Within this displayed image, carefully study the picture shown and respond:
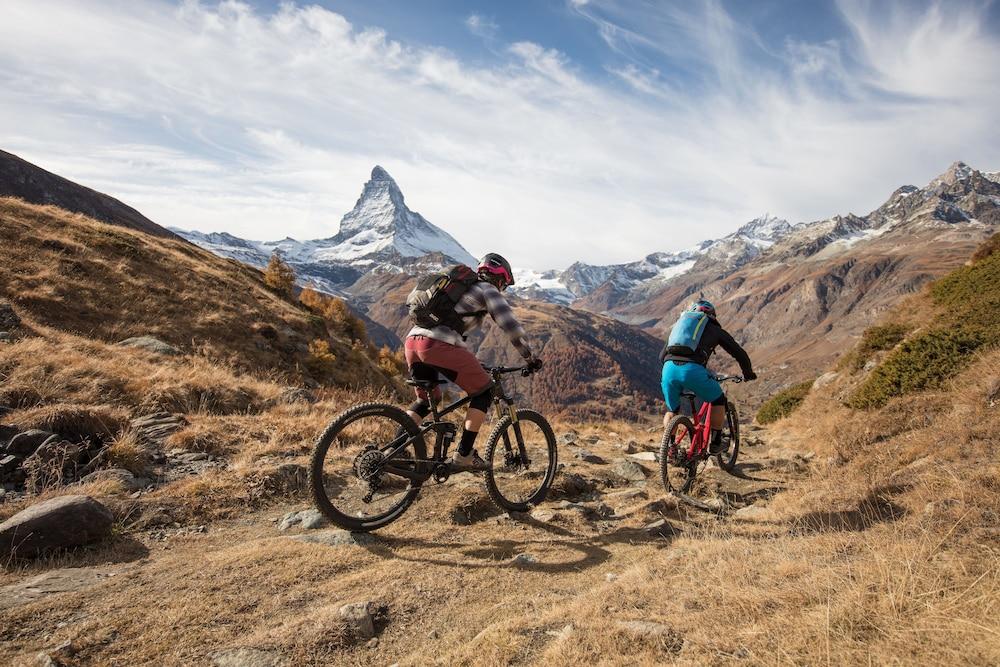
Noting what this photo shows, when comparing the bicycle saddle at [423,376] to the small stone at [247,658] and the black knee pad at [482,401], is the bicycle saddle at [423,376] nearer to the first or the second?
the black knee pad at [482,401]

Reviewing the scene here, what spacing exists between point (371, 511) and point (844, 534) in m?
5.42

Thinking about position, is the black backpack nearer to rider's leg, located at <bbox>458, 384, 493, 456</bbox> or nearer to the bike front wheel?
rider's leg, located at <bbox>458, 384, 493, 456</bbox>

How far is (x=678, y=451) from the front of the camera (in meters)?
8.48

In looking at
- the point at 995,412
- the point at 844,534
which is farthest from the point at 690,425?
the point at 995,412

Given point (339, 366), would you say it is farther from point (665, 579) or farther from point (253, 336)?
point (665, 579)

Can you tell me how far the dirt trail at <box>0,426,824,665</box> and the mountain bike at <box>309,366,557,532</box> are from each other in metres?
0.31

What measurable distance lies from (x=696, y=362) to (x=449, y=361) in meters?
4.72

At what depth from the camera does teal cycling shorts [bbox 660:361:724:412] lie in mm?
8359

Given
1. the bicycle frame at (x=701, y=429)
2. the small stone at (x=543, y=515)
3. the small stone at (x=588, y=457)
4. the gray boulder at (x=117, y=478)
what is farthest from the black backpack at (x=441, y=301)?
the small stone at (x=588, y=457)

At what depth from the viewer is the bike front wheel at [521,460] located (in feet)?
23.5

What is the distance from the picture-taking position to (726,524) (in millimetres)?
6715

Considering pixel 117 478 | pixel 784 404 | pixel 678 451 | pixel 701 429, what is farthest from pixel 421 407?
pixel 784 404

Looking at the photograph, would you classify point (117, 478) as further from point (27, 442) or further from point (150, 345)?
point (150, 345)

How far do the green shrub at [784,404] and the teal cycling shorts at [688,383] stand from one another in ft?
42.3
